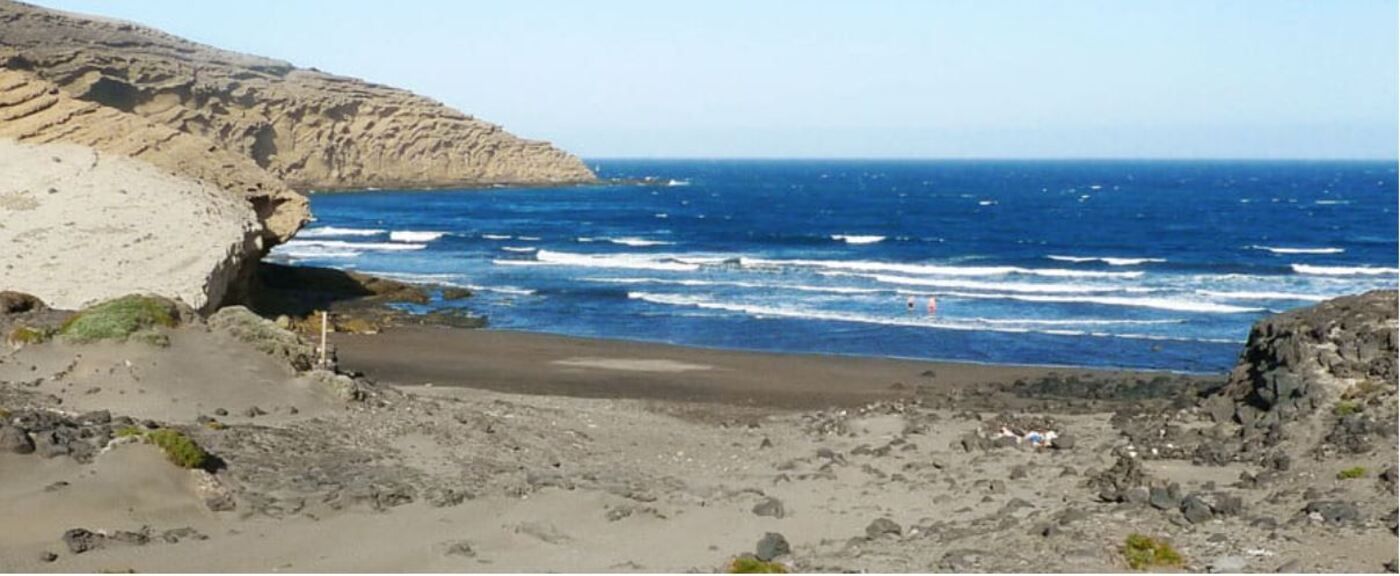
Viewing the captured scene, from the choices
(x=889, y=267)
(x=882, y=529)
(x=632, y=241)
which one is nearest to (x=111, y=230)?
(x=882, y=529)

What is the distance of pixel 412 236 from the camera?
243 ft

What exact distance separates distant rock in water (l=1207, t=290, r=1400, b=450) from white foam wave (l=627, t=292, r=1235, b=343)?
1545 centimetres

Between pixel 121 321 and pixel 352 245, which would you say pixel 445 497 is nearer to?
pixel 121 321

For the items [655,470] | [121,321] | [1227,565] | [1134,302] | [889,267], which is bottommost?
[889,267]

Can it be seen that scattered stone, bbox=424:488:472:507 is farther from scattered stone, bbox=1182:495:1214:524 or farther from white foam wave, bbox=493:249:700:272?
white foam wave, bbox=493:249:700:272

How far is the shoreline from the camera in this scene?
28688 millimetres

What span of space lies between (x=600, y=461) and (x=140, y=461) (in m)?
5.92

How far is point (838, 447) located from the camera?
20.9m

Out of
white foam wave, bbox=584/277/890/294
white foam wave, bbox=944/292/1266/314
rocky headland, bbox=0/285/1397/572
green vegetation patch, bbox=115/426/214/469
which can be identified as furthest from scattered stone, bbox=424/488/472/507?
white foam wave, bbox=584/277/890/294

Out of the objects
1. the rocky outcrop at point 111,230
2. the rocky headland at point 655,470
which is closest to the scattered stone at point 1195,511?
the rocky headland at point 655,470

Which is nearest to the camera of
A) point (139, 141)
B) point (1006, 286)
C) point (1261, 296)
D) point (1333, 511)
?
point (1333, 511)

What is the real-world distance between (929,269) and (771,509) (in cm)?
4340

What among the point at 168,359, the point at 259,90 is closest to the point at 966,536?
the point at 168,359

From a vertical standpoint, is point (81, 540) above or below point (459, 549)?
above
